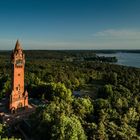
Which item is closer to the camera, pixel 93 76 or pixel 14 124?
pixel 14 124

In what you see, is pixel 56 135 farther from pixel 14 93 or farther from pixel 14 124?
pixel 14 93

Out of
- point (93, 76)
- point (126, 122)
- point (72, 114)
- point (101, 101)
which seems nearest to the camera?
point (72, 114)

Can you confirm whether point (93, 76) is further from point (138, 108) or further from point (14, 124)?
point (14, 124)

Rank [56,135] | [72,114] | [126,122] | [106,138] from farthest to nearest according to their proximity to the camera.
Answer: [126,122]
[72,114]
[106,138]
[56,135]

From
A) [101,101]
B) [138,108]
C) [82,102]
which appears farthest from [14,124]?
[138,108]

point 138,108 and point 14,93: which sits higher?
point 14,93

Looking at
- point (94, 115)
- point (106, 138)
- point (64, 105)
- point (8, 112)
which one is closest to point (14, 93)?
point (8, 112)
